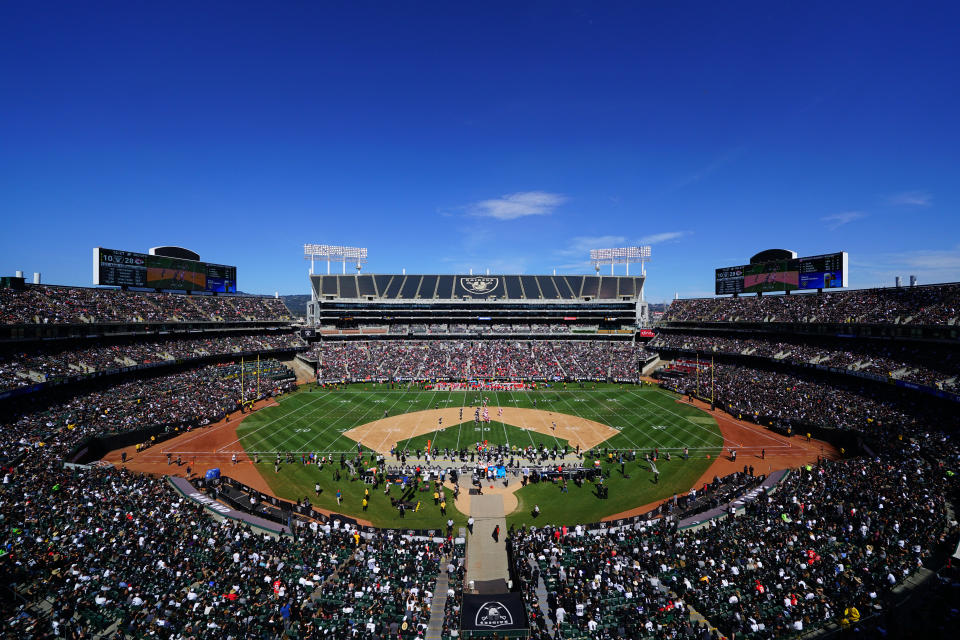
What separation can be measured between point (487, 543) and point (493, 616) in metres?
6.83

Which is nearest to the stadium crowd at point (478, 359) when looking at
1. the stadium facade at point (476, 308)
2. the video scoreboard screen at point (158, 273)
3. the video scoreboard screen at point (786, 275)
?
the stadium facade at point (476, 308)

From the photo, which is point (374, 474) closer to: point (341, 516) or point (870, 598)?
point (341, 516)

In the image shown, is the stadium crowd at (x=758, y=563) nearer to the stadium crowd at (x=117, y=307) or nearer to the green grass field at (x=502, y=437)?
the green grass field at (x=502, y=437)

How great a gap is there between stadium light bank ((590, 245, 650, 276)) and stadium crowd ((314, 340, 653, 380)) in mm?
20455

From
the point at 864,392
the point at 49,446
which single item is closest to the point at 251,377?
the point at 49,446

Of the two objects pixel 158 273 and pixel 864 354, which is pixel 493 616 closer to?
pixel 864 354

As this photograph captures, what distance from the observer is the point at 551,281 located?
85938 mm

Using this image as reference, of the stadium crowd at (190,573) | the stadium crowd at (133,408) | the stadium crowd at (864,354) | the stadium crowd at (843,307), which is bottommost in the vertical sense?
the stadium crowd at (190,573)

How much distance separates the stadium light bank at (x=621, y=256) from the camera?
8588cm

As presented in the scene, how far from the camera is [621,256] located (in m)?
87.1

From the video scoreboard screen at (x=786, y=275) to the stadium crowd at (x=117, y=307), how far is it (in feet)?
238

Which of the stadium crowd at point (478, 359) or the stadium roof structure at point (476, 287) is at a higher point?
the stadium roof structure at point (476, 287)

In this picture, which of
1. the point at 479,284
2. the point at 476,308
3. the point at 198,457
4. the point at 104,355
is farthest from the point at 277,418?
the point at 479,284

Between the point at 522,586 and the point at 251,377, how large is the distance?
48.9m
